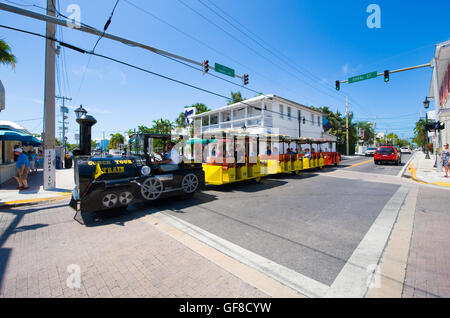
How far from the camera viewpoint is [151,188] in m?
5.97

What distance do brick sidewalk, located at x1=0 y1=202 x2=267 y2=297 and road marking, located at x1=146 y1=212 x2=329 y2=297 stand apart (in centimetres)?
42

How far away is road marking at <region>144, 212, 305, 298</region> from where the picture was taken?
2.52 meters

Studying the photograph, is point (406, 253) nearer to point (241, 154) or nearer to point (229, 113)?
point (241, 154)

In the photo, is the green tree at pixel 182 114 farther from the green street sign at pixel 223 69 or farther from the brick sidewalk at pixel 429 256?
the brick sidewalk at pixel 429 256

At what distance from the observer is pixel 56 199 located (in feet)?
24.4

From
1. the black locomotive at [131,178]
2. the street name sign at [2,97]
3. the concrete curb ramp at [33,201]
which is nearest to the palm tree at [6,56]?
the street name sign at [2,97]

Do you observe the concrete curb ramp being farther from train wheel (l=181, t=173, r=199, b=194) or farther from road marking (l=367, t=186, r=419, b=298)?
road marking (l=367, t=186, r=419, b=298)

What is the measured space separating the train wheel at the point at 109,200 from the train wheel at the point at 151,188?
73cm

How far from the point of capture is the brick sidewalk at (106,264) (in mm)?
2494

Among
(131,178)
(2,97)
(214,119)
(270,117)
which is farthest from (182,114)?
(131,178)

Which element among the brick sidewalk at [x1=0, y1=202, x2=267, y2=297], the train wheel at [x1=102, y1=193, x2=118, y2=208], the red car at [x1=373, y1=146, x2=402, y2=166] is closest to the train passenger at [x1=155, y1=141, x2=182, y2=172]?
the train wheel at [x1=102, y1=193, x2=118, y2=208]

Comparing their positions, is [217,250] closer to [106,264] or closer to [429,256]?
[106,264]

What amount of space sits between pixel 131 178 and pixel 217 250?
342 cm

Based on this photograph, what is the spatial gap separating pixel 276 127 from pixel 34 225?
21264 millimetres
